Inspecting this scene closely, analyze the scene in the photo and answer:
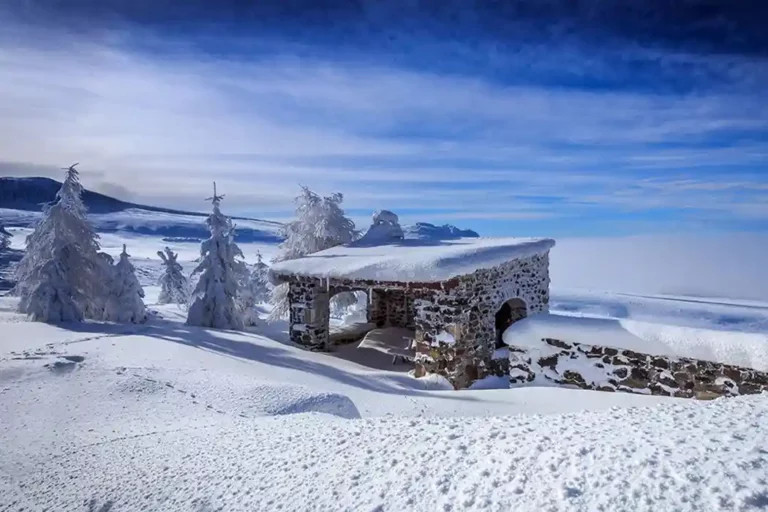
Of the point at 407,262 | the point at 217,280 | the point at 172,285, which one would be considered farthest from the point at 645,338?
the point at 172,285

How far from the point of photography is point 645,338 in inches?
280

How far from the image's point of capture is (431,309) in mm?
9805

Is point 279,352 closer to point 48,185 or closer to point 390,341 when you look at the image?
point 390,341

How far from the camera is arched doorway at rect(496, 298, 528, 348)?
40.6 ft

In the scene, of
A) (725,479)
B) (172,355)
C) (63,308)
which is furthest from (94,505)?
(63,308)

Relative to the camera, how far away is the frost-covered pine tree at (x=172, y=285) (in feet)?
92.5

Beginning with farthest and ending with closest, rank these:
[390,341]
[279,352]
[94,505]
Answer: [390,341], [279,352], [94,505]

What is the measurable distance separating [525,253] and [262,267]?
19.9 m

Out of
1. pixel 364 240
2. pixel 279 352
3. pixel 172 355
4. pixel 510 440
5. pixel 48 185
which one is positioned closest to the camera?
pixel 510 440

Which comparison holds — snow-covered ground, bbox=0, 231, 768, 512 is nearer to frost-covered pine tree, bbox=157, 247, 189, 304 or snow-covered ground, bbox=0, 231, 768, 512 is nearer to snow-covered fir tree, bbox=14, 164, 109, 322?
snow-covered fir tree, bbox=14, 164, 109, 322

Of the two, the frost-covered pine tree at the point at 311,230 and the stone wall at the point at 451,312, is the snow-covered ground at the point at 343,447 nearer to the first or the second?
the stone wall at the point at 451,312

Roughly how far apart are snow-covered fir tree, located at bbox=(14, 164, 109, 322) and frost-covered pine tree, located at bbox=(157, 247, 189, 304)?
44.2 ft

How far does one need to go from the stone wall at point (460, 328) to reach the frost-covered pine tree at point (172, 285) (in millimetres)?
21996

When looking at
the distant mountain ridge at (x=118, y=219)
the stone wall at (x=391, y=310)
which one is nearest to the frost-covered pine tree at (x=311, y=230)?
the stone wall at (x=391, y=310)
